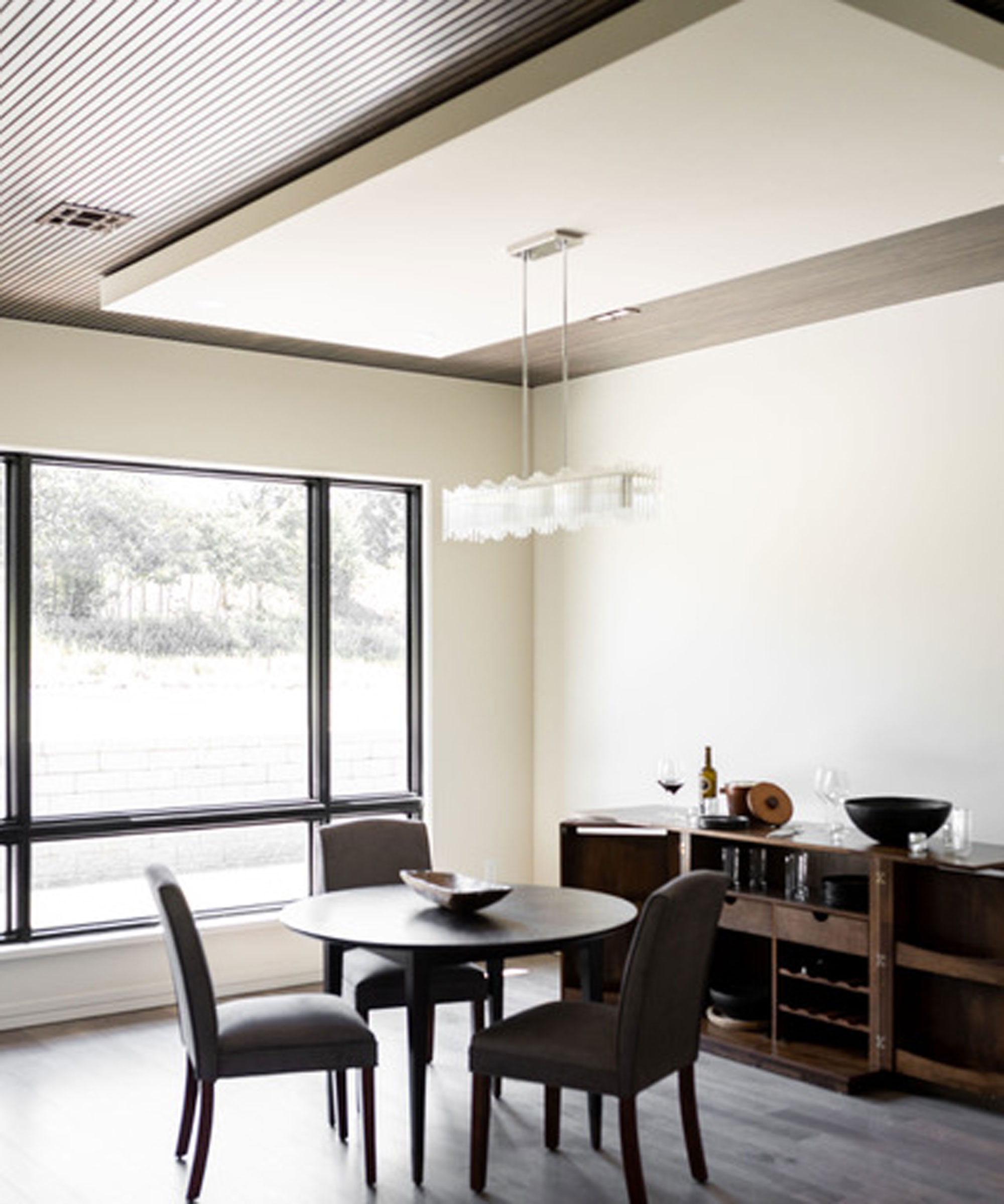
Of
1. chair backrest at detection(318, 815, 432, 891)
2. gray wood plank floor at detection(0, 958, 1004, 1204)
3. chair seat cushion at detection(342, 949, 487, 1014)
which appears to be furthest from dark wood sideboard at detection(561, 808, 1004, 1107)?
chair seat cushion at detection(342, 949, 487, 1014)

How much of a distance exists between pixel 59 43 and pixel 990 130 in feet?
6.81

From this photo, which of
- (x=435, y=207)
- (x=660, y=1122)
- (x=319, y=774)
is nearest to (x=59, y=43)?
(x=435, y=207)

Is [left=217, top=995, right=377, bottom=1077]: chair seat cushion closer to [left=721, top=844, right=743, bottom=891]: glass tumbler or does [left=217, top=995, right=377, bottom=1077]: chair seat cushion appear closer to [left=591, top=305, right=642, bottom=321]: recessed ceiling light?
[left=721, top=844, right=743, bottom=891]: glass tumbler

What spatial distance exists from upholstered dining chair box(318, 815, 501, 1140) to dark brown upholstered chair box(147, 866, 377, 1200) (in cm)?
33

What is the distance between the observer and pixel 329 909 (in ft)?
14.4

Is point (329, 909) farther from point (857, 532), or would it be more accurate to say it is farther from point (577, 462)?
point (577, 462)

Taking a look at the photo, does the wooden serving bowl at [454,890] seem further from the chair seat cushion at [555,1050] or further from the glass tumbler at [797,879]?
the glass tumbler at [797,879]

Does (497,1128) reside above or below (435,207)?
below

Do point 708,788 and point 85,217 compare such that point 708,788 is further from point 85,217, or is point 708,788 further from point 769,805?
point 85,217

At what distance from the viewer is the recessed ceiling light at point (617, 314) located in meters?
5.43

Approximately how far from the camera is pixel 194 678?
635cm

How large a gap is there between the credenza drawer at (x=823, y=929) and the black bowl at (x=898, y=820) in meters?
0.29

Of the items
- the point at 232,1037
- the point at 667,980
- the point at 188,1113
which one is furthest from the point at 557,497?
the point at 188,1113

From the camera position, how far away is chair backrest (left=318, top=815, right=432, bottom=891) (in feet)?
16.8
